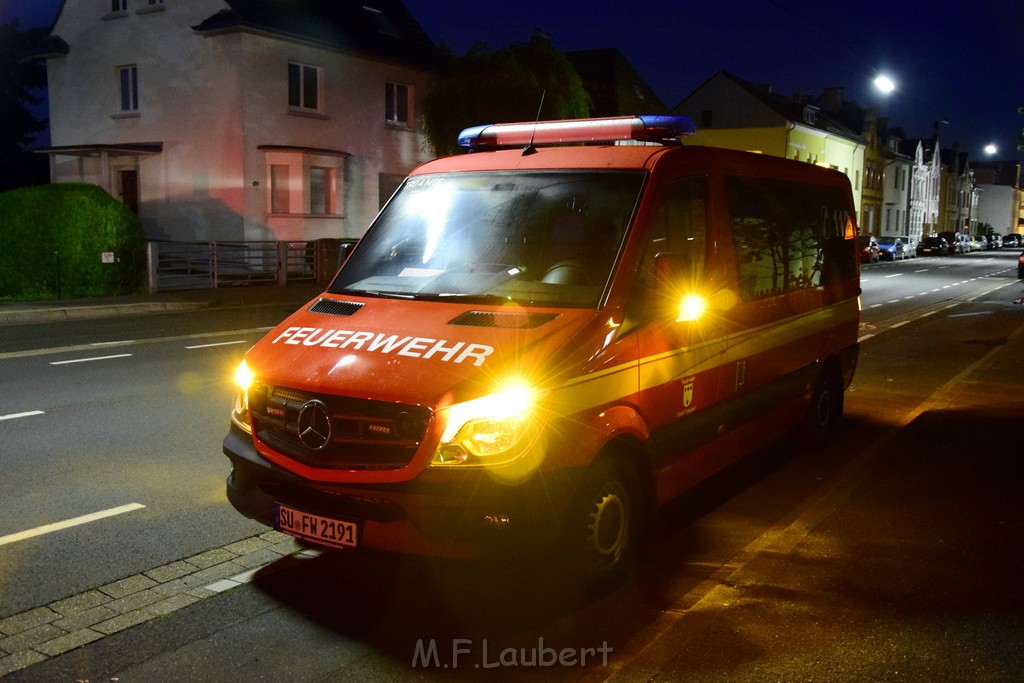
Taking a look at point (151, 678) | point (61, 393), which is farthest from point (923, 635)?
point (61, 393)

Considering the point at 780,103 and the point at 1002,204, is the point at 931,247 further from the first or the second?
the point at 1002,204

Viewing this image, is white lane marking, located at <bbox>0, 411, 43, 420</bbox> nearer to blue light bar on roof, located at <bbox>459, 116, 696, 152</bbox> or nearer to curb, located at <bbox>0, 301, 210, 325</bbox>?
blue light bar on roof, located at <bbox>459, 116, 696, 152</bbox>

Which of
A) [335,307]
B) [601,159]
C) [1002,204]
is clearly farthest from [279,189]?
[1002,204]

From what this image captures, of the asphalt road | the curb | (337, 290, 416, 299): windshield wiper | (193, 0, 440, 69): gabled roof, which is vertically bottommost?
the asphalt road

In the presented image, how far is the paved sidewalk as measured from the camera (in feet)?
58.8

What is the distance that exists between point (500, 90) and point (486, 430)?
29431mm

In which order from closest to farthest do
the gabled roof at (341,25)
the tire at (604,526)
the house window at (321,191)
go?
the tire at (604,526) → the gabled roof at (341,25) → the house window at (321,191)

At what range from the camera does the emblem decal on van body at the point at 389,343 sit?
4.34 metres

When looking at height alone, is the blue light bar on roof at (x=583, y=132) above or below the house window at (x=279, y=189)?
below

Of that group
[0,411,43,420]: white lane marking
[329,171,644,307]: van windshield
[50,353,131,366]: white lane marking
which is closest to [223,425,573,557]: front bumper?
[329,171,644,307]: van windshield

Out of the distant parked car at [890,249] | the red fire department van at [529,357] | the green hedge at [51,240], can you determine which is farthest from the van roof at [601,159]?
the distant parked car at [890,249]

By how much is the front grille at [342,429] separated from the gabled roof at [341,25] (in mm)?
25796

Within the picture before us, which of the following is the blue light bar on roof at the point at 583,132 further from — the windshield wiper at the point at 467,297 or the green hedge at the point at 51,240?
the green hedge at the point at 51,240

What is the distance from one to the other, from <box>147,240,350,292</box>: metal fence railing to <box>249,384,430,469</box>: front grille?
768 inches
